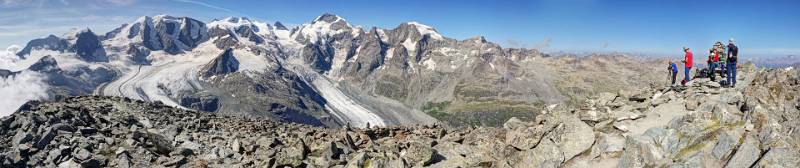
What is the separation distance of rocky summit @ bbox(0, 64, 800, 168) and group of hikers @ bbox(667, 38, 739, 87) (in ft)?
3.60

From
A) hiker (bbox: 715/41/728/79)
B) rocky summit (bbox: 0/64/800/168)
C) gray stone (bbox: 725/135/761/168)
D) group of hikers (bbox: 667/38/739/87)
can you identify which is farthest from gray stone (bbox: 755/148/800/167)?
hiker (bbox: 715/41/728/79)

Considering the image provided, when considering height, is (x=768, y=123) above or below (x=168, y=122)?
above

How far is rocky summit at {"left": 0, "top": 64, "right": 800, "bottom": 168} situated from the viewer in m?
20.5

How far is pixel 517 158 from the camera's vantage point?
24344 mm

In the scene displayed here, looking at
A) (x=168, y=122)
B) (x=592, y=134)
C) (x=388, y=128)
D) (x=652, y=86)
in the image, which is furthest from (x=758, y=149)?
(x=168, y=122)

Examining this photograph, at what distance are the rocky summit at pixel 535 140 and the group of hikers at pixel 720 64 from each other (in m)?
1.10

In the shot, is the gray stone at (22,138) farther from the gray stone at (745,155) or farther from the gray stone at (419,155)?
the gray stone at (745,155)

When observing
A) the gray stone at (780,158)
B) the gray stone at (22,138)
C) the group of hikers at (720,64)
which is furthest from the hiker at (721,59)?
the gray stone at (22,138)

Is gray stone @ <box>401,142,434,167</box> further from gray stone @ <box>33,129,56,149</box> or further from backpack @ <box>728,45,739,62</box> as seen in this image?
gray stone @ <box>33,129,56,149</box>

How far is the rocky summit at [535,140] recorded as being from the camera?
20.5 metres

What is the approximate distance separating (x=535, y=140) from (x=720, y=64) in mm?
21012

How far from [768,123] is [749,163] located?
475 centimetres

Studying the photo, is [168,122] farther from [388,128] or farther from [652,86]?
[652,86]

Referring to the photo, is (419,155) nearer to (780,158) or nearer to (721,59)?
(780,158)
